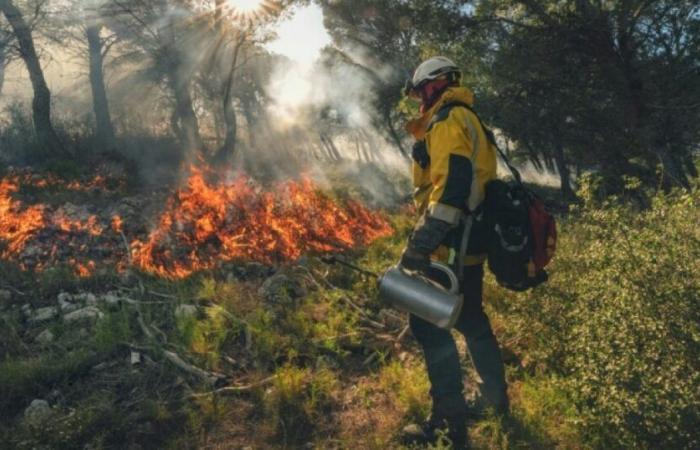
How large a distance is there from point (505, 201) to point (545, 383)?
151 cm

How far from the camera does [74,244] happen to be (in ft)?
25.5

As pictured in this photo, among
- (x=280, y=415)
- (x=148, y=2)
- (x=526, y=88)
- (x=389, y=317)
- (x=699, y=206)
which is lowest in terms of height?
(x=280, y=415)

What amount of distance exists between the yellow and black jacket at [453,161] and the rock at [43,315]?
4292 millimetres

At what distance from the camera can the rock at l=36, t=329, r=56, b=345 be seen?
4605 millimetres

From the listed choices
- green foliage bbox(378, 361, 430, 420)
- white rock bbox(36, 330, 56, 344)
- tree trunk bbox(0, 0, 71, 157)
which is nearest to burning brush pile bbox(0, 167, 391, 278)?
white rock bbox(36, 330, 56, 344)

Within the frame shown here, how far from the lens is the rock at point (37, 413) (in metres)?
3.19

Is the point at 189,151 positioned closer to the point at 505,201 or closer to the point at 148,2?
the point at 148,2

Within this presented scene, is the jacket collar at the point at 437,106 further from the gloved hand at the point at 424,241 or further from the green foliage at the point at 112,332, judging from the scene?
the green foliage at the point at 112,332

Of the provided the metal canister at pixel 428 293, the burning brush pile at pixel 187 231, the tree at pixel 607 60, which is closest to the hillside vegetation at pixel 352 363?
the metal canister at pixel 428 293

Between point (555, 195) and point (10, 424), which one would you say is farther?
point (555, 195)

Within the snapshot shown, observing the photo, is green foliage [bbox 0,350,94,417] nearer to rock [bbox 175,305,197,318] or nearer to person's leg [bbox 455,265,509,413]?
rock [bbox 175,305,197,318]

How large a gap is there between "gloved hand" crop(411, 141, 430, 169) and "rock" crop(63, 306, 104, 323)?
147 inches

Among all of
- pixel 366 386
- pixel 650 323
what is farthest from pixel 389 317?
A: pixel 650 323

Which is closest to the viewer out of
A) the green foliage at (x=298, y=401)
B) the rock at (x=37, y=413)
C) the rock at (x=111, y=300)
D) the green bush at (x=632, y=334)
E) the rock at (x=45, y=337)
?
the green bush at (x=632, y=334)
